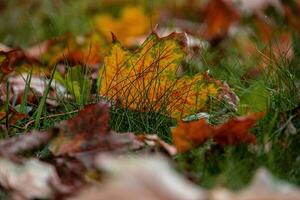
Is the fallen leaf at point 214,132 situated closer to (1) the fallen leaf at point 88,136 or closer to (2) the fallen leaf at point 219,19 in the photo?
(1) the fallen leaf at point 88,136

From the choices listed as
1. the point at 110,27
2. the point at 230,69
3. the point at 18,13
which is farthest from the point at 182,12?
the point at 230,69

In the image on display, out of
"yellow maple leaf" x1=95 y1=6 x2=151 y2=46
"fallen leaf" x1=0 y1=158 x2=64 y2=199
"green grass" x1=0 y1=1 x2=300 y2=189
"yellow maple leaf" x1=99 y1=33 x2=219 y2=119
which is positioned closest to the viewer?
"fallen leaf" x1=0 y1=158 x2=64 y2=199

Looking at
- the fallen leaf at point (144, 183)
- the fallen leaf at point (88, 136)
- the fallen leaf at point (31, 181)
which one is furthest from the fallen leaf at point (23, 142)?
the fallen leaf at point (144, 183)

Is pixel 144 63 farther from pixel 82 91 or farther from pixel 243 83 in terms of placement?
pixel 243 83

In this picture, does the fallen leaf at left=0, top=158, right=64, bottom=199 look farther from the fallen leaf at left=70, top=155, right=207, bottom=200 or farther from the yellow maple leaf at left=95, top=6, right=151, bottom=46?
the yellow maple leaf at left=95, top=6, right=151, bottom=46

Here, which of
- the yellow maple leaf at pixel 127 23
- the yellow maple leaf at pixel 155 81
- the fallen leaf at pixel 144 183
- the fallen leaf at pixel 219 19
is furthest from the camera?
the yellow maple leaf at pixel 127 23

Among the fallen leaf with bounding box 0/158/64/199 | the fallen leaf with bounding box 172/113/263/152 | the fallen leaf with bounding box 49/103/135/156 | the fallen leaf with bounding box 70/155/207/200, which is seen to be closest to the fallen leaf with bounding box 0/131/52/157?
the fallen leaf with bounding box 49/103/135/156
